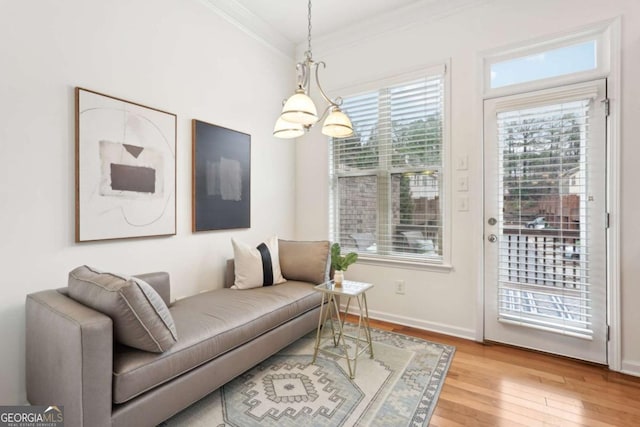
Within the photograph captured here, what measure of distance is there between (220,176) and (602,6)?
10.6 feet

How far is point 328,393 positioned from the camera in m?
1.94

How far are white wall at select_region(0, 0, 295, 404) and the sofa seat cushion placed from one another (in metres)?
0.51

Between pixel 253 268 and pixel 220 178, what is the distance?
88 centimetres

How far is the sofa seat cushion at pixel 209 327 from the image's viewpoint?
143 centimetres

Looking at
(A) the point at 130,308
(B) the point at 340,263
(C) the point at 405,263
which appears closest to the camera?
(A) the point at 130,308

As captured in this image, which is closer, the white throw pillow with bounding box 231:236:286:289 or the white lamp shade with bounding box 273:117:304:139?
the white lamp shade with bounding box 273:117:304:139

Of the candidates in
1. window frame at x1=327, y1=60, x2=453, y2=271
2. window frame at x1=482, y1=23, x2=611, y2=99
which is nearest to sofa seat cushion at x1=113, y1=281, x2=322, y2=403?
window frame at x1=327, y1=60, x2=453, y2=271

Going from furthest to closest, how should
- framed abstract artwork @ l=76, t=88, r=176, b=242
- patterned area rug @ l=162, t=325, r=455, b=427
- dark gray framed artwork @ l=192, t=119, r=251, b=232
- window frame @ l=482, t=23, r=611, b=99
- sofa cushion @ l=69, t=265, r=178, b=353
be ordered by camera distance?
dark gray framed artwork @ l=192, t=119, r=251, b=232 < window frame @ l=482, t=23, r=611, b=99 < framed abstract artwork @ l=76, t=88, r=176, b=242 < patterned area rug @ l=162, t=325, r=455, b=427 < sofa cushion @ l=69, t=265, r=178, b=353

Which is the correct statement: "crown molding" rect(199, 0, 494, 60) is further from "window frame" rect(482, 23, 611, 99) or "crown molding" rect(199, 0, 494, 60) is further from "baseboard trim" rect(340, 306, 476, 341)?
"baseboard trim" rect(340, 306, 476, 341)

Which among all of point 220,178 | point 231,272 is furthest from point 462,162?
point 231,272

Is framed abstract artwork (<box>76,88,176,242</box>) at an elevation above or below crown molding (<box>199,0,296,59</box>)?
below

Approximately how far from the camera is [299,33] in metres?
3.48

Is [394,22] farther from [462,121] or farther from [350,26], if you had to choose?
[462,121]

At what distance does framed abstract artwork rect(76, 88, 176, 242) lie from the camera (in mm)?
1975
